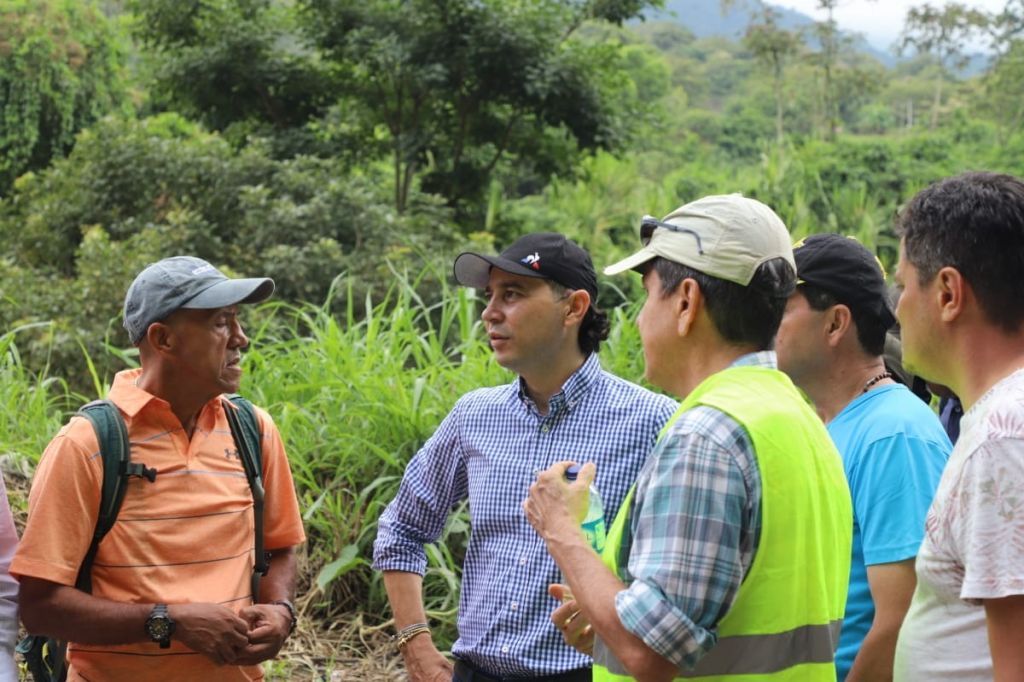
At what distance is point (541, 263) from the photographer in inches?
126

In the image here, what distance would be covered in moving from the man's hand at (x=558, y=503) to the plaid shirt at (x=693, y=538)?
181 millimetres

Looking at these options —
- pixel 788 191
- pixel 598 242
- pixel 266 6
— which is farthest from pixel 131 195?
pixel 788 191

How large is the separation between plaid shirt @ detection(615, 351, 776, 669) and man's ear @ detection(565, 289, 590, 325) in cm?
134

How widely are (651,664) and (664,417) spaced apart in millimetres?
1218

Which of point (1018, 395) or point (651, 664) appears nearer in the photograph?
point (1018, 395)

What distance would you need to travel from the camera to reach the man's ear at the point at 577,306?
3.23 m

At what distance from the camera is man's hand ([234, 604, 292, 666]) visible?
290cm

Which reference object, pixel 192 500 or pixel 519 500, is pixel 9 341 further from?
pixel 519 500

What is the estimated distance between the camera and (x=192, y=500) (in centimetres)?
288

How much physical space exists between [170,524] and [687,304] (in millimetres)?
1444

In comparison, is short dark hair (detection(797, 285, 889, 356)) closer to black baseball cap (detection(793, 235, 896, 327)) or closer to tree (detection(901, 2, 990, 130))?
black baseball cap (detection(793, 235, 896, 327))

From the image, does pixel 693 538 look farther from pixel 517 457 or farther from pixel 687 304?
pixel 517 457

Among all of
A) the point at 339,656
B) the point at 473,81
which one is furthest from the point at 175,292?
the point at 473,81

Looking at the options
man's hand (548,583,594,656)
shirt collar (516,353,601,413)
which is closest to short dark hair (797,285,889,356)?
shirt collar (516,353,601,413)
